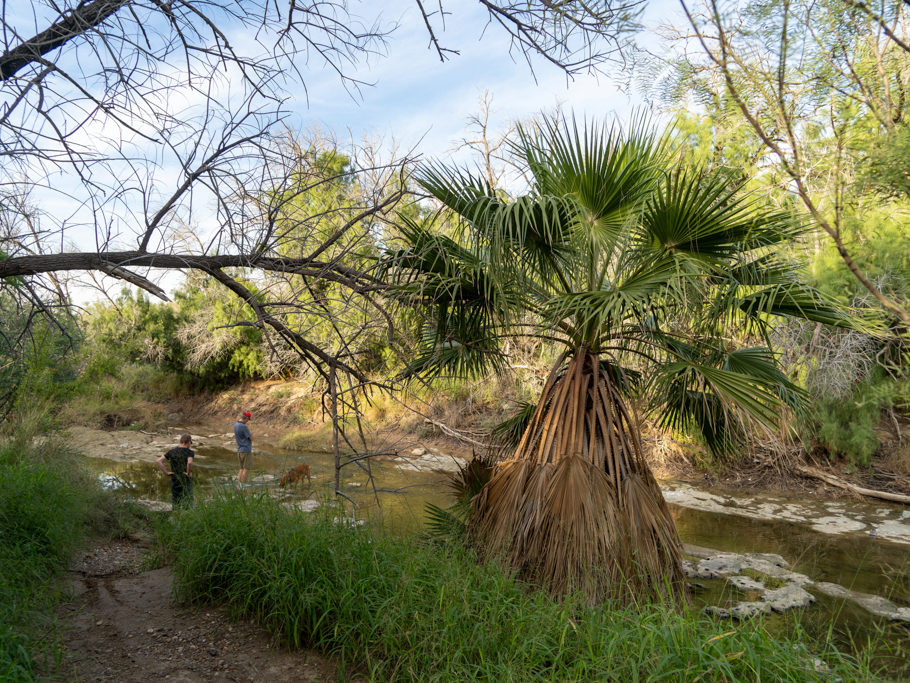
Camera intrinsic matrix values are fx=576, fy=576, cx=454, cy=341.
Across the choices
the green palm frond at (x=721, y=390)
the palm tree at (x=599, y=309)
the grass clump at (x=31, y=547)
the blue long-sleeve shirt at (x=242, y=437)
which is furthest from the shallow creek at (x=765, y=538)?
the green palm frond at (x=721, y=390)

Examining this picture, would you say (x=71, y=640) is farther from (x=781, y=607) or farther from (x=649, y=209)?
(x=781, y=607)

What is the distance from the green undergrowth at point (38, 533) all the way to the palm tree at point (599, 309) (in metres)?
2.96

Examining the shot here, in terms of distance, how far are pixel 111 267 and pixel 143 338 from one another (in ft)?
73.7

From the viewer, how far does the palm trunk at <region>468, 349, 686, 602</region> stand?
14.3ft

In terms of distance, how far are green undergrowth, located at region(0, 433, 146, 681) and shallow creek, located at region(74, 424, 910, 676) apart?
1.28 m

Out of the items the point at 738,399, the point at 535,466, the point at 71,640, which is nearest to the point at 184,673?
the point at 71,640

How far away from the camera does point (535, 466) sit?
499 cm

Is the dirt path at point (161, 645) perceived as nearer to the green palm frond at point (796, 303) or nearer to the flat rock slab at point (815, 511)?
the green palm frond at point (796, 303)

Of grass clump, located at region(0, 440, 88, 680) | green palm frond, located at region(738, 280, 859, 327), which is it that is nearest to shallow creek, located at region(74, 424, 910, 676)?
grass clump, located at region(0, 440, 88, 680)

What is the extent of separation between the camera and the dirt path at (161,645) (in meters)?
3.40

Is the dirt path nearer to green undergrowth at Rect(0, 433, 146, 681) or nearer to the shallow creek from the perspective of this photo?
green undergrowth at Rect(0, 433, 146, 681)

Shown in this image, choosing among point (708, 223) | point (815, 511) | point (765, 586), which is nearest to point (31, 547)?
point (708, 223)

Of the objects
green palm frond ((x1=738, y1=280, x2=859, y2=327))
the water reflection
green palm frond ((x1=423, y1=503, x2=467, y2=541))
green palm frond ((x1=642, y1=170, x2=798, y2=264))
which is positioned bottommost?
the water reflection

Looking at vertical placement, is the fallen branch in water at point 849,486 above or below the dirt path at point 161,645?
below
